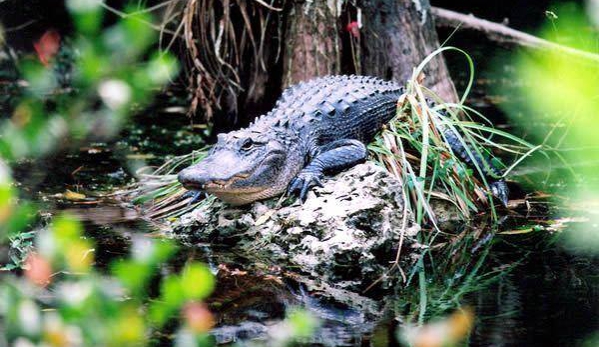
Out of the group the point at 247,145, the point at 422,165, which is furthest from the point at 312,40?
the point at 247,145

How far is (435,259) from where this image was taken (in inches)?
166

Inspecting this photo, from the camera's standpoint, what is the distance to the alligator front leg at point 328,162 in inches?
176

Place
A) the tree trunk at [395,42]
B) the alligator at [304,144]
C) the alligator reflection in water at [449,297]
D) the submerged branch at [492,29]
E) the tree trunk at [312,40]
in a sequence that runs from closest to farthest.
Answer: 1. the alligator reflection in water at [449,297]
2. the alligator at [304,144]
3. the tree trunk at [312,40]
4. the tree trunk at [395,42]
5. the submerged branch at [492,29]

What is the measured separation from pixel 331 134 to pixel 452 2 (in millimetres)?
10036

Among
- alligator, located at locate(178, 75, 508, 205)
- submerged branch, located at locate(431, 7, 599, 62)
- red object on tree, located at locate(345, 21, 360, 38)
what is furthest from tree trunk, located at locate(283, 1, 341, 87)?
submerged branch, located at locate(431, 7, 599, 62)

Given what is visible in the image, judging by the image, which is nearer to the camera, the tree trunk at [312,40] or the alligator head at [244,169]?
the alligator head at [244,169]

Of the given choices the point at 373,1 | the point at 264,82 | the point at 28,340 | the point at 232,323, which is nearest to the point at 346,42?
the point at 373,1

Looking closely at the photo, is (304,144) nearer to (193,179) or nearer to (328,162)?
(328,162)

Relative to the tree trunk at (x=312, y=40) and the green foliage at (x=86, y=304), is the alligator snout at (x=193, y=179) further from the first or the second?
the green foliage at (x=86, y=304)

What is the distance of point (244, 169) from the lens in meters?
4.34

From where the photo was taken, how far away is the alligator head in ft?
13.9

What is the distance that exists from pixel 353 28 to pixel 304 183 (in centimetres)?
256

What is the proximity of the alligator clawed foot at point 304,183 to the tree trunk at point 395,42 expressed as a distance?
259 cm

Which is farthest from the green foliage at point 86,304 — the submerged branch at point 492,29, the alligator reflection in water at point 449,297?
the submerged branch at point 492,29
